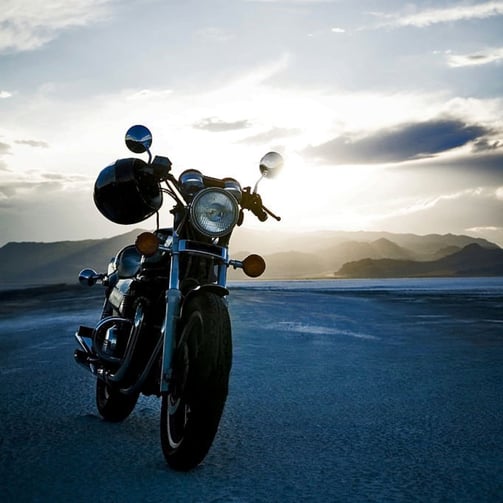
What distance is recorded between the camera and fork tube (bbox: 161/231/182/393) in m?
3.26

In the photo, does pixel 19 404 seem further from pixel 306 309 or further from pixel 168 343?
pixel 306 309

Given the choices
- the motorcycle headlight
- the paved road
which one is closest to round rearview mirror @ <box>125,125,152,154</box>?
the motorcycle headlight

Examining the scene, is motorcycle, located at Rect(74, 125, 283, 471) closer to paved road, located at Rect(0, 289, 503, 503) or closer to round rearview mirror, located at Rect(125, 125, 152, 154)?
round rearview mirror, located at Rect(125, 125, 152, 154)

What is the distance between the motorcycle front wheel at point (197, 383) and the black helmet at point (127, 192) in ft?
2.47

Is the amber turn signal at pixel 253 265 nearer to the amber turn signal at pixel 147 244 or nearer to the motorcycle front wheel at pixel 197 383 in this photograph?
the motorcycle front wheel at pixel 197 383

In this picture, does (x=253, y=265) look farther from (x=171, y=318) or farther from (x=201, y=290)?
(x=171, y=318)

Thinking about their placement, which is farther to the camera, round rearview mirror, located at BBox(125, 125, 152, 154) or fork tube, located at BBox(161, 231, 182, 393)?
round rearview mirror, located at BBox(125, 125, 152, 154)

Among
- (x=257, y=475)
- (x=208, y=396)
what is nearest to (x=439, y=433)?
(x=257, y=475)

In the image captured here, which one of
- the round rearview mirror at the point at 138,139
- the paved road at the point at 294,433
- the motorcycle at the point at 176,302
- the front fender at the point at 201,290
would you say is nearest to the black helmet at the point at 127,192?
the motorcycle at the point at 176,302

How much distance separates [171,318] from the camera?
3.34 metres

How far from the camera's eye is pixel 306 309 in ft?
51.4

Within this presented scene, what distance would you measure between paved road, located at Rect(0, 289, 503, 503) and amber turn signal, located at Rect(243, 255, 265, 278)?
3.40 feet

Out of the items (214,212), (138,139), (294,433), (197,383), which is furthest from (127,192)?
(294,433)

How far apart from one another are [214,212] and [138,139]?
0.65 meters
